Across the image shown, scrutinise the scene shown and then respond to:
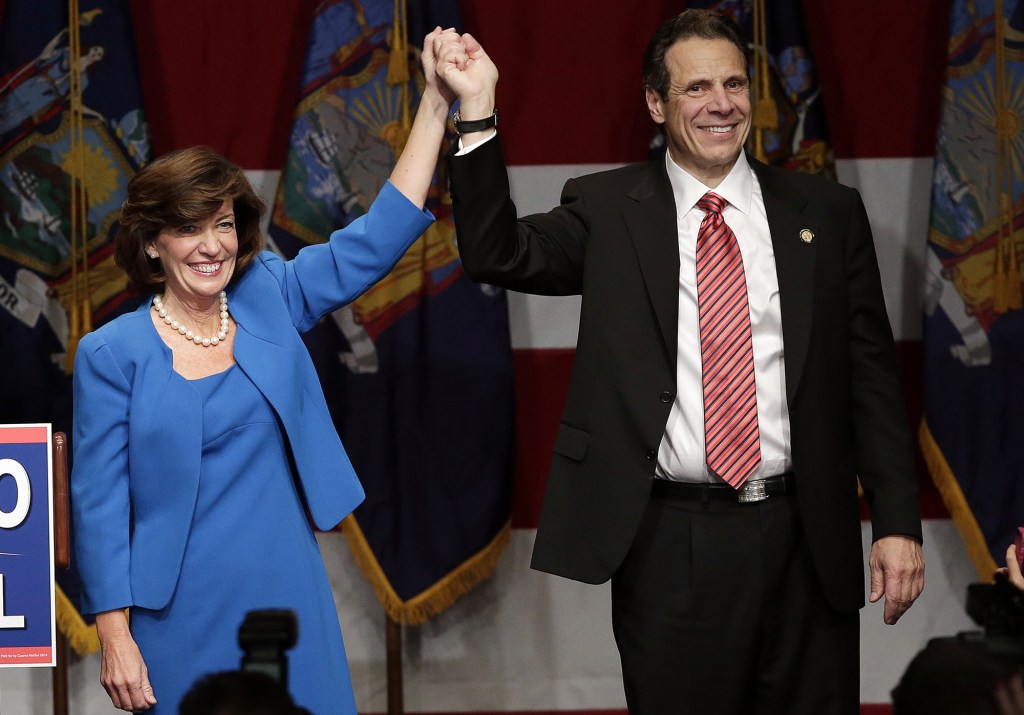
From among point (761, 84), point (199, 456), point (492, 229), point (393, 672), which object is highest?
point (761, 84)

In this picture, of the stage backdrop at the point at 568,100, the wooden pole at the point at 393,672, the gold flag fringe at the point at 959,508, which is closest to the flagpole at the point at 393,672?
the wooden pole at the point at 393,672

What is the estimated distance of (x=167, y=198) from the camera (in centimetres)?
208

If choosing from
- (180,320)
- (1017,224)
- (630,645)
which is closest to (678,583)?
(630,645)

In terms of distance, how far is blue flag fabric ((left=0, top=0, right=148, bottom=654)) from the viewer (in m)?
3.15

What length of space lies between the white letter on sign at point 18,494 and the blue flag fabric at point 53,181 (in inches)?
47.9

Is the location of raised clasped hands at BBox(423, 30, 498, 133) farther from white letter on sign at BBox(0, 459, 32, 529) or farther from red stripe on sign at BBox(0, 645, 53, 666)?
red stripe on sign at BBox(0, 645, 53, 666)

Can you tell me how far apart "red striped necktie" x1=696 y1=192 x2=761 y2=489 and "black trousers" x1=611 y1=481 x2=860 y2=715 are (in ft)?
0.31

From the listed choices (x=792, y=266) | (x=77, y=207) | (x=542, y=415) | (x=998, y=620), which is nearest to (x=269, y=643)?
(x=998, y=620)

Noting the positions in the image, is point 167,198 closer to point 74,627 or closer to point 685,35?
point 685,35

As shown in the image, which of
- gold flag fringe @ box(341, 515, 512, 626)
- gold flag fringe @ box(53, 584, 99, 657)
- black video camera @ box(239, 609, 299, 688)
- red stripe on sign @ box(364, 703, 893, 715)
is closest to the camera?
black video camera @ box(239, 609, 299, 688)

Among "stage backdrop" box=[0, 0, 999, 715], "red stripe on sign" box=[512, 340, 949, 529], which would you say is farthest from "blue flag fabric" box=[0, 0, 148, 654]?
"red stripe on sign" box=[512, 340, 949, 529]

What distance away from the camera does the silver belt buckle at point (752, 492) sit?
7.13ft

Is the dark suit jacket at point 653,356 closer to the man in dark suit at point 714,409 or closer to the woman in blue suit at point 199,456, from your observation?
the man in dark suit at point 714,409

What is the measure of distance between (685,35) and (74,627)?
199cm
